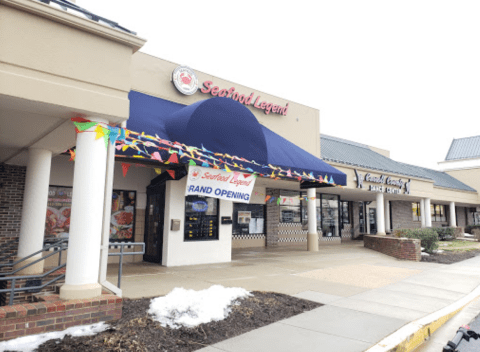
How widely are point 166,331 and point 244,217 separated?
13.3 m

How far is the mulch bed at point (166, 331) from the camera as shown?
13.3 feet

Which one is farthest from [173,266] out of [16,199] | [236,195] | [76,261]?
[76,261]

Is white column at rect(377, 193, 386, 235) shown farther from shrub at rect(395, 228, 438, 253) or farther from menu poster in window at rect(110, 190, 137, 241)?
menu poster in window at rect(110, 190, 137, 241)

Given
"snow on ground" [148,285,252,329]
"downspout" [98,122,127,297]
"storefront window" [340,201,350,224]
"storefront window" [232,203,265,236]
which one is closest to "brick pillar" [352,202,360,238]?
"storefront window" [340,201,350,224]

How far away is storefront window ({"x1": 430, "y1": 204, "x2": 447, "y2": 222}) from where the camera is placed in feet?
109

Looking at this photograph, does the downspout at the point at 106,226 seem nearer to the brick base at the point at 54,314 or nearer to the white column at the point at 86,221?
the white column at the point at 86,221

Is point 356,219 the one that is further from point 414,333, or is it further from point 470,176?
point 414,333

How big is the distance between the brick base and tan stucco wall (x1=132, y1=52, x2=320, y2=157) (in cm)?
775

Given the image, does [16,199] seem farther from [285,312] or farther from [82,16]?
[285,312]

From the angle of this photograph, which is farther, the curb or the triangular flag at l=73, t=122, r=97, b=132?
the triangular flag at l=73, t=122, r=97, b=132

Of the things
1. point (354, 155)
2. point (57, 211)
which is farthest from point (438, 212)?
point (57, 211)

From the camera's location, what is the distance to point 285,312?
233 inches

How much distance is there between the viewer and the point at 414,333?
5.00 meters

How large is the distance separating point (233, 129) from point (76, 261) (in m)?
5.74
